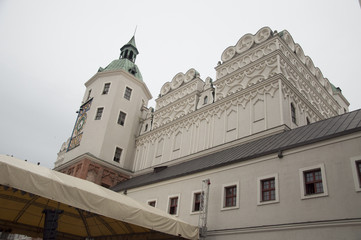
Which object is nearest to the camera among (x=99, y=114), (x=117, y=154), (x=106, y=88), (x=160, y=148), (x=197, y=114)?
(x=197, y=114)

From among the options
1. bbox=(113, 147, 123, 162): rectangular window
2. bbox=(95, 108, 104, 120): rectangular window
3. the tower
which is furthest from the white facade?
bbox=(95, 108, 104, 120): rectangular window

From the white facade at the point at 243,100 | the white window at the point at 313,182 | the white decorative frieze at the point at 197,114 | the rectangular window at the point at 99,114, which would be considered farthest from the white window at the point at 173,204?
the rectangular window at the point at 99,114

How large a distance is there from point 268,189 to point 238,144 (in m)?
6.47

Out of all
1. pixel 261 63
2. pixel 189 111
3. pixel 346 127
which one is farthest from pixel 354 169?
pixel 189 111

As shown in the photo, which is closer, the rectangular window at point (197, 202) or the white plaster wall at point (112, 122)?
the rectangular window at point (197, 202)

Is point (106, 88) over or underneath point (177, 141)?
over

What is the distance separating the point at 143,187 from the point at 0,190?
39.0 feet

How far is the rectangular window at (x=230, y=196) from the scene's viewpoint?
1548 cm

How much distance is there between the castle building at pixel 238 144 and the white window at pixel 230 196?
0.06m

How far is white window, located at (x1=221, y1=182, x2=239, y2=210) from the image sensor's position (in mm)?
15328

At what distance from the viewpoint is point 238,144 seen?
20.5m

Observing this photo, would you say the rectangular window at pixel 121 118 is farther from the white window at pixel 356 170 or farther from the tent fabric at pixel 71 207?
the white window at pixel 356 170

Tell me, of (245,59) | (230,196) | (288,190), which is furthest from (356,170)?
(245,59)

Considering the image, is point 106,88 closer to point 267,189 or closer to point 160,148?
point 160,148
